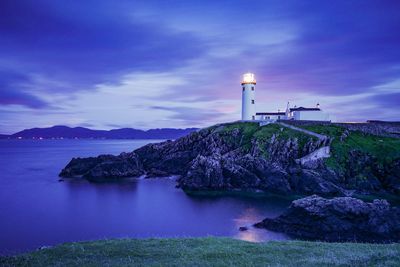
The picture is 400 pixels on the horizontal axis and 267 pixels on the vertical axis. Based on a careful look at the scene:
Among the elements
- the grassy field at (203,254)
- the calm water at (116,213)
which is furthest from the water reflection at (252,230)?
the grassy field at (203,254)

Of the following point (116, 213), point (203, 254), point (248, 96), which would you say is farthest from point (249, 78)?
point (203, 254)

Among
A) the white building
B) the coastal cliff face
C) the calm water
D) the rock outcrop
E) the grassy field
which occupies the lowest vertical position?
the calm water

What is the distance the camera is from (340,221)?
1777 inches

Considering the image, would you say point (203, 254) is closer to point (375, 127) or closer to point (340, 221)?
point (340, 221)

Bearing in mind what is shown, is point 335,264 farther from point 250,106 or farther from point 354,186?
point 250,106

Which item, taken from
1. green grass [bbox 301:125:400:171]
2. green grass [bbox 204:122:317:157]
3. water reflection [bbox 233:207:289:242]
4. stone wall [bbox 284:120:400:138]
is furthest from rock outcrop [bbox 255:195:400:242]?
stone wall [bbox 284:120:400:138]

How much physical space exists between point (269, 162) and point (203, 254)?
6160 cm

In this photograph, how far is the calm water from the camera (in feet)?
159

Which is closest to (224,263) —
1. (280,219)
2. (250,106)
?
(280,219)

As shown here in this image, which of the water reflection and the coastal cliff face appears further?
the coastal cliff face

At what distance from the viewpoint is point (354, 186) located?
72.8 metres

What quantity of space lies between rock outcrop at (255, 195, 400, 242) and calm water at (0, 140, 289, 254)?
10.1 feet

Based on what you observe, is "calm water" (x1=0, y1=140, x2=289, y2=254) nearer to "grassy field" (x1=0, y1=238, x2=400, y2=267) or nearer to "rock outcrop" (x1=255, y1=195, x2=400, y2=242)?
"rock outcrop" (x1=255, y1=195, x2=400, y2=242)

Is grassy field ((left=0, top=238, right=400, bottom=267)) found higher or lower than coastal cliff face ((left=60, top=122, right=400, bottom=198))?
lower
